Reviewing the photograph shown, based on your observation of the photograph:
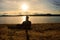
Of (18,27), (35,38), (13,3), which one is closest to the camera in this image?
(35,38)

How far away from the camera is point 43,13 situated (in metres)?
0.90

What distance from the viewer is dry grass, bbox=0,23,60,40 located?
87 centimetres

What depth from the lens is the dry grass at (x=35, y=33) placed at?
34.3 inches

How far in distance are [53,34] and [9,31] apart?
0.26 metres

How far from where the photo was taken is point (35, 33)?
2.99ft

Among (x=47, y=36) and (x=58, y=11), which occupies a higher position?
(x=58, y=11)

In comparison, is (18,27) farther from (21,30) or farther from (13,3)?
(13,3)

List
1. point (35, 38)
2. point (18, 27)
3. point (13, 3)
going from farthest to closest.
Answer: point (13, 3) → point (18, 27) → point (35, 38)

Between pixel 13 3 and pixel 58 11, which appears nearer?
pixel 58 11

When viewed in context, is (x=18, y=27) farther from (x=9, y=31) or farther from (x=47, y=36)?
(x=47, y=36)

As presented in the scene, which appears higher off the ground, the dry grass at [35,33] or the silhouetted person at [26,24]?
the silhouetted person at [26,24]

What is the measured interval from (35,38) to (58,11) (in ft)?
0.70

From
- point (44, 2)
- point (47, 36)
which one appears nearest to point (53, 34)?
point (47, 36)

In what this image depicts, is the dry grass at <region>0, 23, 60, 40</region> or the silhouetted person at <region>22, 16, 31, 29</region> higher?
the silhouetted person at <region>22, 16, 31, 29</region>
